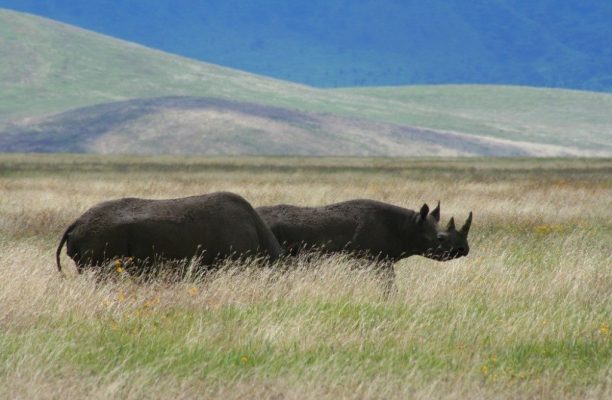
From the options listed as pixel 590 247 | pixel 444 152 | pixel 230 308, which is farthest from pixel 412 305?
pixel 444 152

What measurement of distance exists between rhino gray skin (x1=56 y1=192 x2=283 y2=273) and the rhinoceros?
1.13 m

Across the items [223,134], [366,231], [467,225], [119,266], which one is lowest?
[223,134]

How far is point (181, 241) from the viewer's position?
1223 centimetres

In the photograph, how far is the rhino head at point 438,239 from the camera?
14.1 metres

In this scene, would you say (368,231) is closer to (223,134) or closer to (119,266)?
(119,266)

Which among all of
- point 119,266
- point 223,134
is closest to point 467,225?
point 119,266

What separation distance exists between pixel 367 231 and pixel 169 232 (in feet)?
10.0

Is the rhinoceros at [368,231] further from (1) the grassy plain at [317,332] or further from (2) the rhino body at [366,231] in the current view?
(1) the grassy plain at [317,332]

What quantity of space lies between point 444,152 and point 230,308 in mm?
151745

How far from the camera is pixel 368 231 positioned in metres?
14.4

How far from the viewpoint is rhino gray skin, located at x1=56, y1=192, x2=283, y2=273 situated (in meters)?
11.8

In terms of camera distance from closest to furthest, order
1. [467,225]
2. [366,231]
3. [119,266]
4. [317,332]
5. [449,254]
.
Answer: [317,332] → [119,266] → [467,225] → [449,254] → [366,231]

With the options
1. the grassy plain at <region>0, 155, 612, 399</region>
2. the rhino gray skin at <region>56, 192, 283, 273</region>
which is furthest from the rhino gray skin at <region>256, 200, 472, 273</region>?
the rhino gray skin at <region>56, 192, 283, 273</region>

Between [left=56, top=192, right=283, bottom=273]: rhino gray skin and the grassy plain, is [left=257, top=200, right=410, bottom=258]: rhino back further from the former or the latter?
[left=56, top=192, right=283, bottom=273]: rhino gray skin
